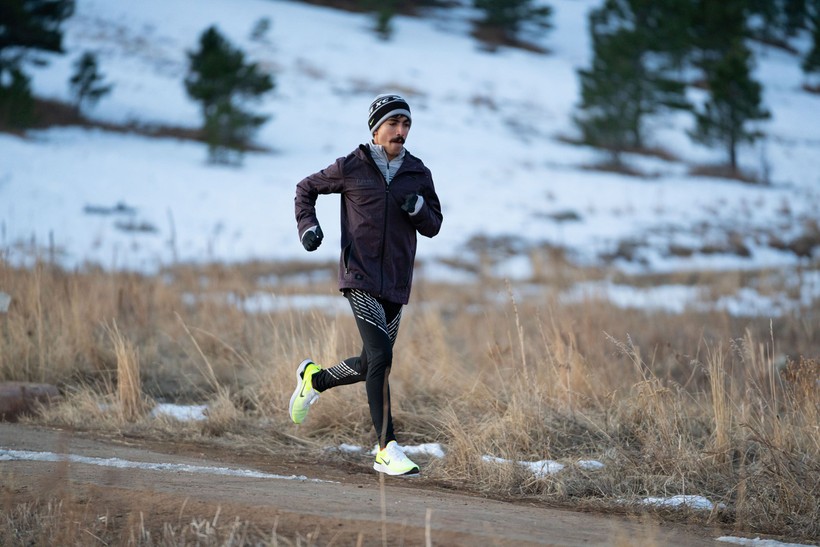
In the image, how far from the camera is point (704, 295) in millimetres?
14320

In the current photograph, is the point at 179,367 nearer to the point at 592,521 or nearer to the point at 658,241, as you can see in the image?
the point at 592,521

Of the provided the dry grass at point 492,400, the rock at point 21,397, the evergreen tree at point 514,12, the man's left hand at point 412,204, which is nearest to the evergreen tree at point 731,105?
the evergreen tree at point 514,12

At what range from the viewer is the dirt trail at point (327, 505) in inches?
139

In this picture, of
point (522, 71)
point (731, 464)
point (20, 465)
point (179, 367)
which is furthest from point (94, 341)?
point (522, 71)

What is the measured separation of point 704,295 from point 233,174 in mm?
17175

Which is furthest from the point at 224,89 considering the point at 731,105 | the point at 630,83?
the point at 731,105

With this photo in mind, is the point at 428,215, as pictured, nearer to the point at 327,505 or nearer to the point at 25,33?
the point at 327,505

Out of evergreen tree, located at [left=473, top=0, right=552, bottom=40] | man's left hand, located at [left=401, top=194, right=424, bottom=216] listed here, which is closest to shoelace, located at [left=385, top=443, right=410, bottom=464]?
man's left hand, located at [left=401, top=194, right=424, bottom=216]

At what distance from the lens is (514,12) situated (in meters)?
52.5

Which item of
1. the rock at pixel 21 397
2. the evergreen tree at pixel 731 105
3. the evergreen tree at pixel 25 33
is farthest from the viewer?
the evergreen tree at pixel 731 105

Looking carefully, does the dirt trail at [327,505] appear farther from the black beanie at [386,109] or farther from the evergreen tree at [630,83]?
the evergreen tree at [630,83]

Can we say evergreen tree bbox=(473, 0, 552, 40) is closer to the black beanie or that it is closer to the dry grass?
the dry grass

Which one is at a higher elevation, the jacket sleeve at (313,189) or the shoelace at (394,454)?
the jacket sleeve at (313,189)

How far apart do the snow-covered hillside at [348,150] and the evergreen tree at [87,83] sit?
0.89 m
